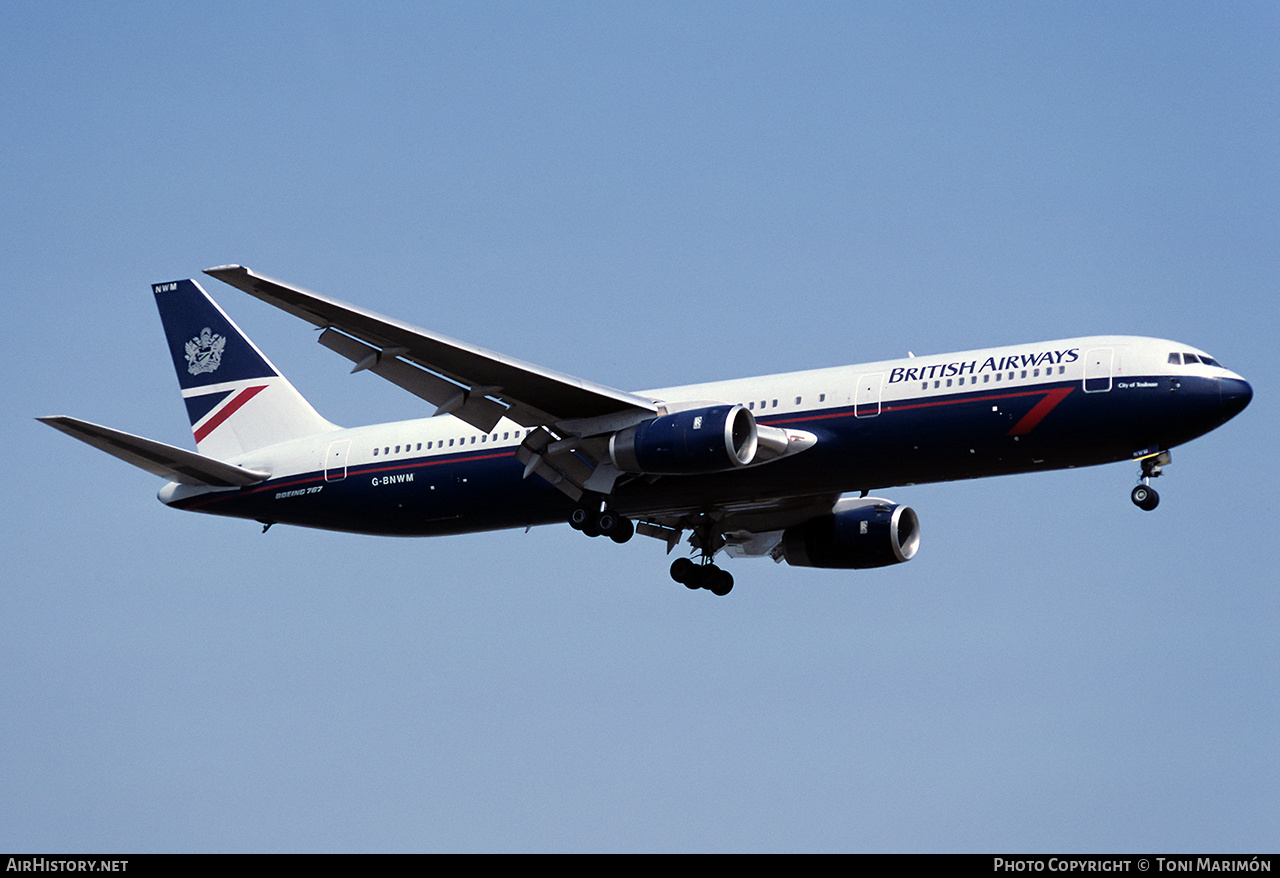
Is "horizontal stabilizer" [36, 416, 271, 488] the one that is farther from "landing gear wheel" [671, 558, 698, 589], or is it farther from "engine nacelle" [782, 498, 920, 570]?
"engine nacelle" [782, 498, 920, 570]

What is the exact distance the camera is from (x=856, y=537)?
41.6 m

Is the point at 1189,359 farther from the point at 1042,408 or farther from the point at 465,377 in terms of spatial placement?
the point at 465,377

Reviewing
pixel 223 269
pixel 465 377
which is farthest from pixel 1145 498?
pixel 223 269

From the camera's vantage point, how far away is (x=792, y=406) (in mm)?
36094

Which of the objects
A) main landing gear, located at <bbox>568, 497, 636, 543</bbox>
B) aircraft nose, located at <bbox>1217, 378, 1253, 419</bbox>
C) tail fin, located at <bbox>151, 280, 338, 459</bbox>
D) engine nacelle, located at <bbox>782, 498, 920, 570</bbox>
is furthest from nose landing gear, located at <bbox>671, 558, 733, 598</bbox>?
aircraft nose, located at <bbox>1217, 378, 1253, 419</bbox>

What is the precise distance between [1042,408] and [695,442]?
24.0ft
